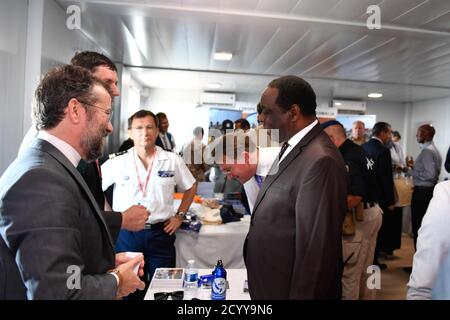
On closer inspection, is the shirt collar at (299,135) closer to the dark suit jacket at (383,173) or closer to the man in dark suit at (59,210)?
the man in dark suit at (59,210)

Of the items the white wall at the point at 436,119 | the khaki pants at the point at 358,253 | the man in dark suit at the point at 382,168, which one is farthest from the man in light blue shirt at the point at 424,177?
the white wall at the point at 436,119

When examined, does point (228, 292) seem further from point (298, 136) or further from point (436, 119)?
point (436, 119)

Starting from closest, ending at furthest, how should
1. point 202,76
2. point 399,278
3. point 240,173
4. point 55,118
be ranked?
1. point 55,118
2. point 240,173
3. point 399,278
4. point 202,76

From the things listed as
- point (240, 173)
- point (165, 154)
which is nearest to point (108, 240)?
point (240, 173)

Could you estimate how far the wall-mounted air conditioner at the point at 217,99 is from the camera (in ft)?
23.4

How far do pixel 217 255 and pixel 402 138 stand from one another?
7.22 meters

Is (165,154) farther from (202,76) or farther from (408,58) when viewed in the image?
(202,76)

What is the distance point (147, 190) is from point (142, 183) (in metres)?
0.06

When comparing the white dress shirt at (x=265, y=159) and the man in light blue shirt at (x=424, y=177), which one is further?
the man in light blue shirt at (x=424, y=177)

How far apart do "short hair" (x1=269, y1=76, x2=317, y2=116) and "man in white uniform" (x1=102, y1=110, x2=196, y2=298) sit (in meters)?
1.34

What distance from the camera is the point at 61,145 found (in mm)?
919

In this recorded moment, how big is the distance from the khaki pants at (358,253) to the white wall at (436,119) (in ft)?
16.8

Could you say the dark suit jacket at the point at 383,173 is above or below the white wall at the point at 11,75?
below
